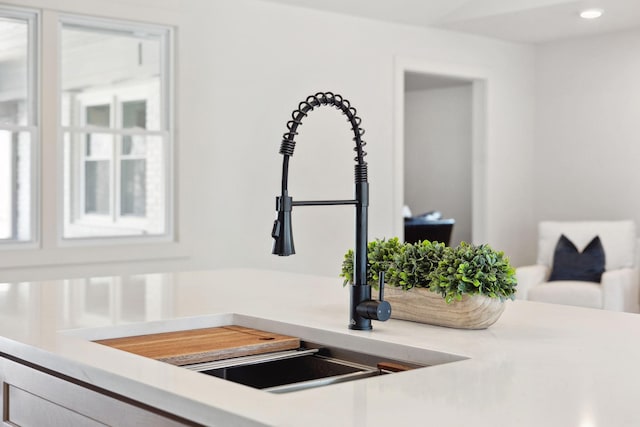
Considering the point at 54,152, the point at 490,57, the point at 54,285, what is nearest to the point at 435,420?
the point at 54,285

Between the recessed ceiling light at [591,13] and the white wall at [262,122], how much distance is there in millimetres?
1022

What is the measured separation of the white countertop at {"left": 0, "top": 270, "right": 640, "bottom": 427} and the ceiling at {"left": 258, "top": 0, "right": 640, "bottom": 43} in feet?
12.5

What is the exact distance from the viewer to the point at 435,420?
1097 millimetres

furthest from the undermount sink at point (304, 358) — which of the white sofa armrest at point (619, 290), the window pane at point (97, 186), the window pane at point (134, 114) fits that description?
the white sofa armrest at point (619, 290)

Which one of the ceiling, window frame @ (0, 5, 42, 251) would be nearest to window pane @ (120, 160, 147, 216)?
window frame @ (0, 5, 42, 251)

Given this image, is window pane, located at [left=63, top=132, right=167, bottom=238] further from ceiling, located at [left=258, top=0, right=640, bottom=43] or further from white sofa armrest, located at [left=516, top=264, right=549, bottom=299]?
white sofa armrest, located at [left=516, top=264, right=549, bottom=299]

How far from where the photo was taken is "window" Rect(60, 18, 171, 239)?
495cm

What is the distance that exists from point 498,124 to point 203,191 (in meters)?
2.90

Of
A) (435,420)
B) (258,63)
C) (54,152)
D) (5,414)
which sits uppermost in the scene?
(258,63)

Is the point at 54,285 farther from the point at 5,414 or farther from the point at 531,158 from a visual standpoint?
the point at 531,158

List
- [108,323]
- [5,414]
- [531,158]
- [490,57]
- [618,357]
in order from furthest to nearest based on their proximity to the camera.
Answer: [531,158] < [490,57] < [108,323] < [5,414] < [618,357]

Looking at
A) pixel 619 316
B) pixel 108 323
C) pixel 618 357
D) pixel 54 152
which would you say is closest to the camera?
pixel 618 357

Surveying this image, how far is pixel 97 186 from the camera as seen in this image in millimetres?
5113

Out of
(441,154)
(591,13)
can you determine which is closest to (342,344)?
(591,13)
